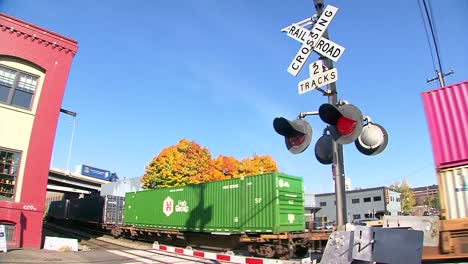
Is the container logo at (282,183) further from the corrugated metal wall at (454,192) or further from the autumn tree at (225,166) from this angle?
the autumn tree at (225,166)

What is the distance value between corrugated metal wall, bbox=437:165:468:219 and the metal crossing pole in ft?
12.4

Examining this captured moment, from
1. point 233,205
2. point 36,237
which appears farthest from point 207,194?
point 36,237

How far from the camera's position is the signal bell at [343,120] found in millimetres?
4746

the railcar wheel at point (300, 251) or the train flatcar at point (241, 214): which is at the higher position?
the train flatcar at point (241, 214)

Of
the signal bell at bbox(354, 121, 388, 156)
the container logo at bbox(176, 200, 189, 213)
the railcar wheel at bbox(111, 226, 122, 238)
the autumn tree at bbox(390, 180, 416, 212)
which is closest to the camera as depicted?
the signal bell at bbox(354, 121, 388, 156)

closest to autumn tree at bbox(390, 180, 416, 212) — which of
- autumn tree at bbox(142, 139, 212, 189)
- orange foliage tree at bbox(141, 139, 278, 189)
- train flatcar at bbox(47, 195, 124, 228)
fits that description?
orange foliage tree at bbox(141, 139, 278, 189)

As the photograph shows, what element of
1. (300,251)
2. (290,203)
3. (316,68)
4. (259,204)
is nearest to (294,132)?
(316,68)

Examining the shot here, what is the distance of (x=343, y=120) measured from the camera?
4.87 meters

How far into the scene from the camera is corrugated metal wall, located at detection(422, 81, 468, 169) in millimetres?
8086

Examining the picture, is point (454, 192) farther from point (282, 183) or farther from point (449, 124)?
point (282, 183)

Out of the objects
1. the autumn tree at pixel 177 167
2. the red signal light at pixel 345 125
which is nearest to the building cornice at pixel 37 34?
the red signal light at pixel 345 125

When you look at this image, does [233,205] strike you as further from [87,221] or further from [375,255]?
[87,221]

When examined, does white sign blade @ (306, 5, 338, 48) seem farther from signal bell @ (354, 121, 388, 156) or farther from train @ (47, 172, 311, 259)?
train @ (47, 172, 311, 259)

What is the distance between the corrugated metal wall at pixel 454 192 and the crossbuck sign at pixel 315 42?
479cm
